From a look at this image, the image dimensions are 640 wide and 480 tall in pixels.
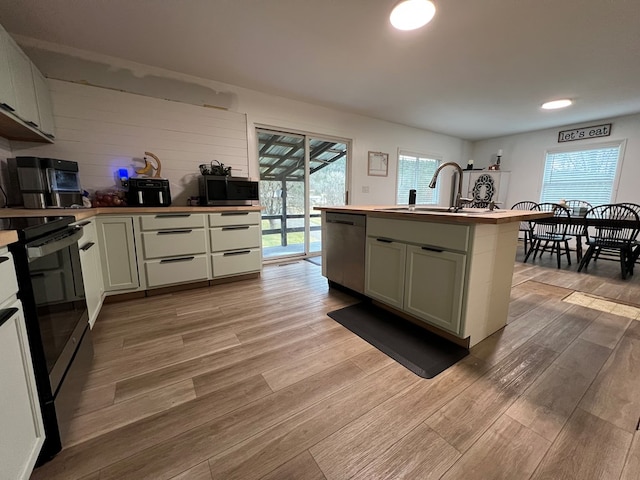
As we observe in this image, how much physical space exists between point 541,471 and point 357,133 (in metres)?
4.38

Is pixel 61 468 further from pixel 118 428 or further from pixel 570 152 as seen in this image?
pixel 570 152

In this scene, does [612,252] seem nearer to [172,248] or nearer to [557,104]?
[557,104]

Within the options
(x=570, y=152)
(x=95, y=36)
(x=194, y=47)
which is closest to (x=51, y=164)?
(x=95, y=36)

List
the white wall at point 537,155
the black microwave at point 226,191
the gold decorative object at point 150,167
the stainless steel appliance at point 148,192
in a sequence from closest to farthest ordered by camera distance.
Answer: the stainless steel appliance at point 148,192, the gold decorative object at point 150,167, the black microwave at point 226,191, the white wall at point 537,155

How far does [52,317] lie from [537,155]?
7.30m

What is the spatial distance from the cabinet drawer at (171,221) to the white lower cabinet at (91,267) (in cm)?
38

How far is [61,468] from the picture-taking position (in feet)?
3.15

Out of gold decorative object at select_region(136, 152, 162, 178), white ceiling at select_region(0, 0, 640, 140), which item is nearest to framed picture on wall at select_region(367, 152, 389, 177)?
white ceiling at select_region(0, 0, 640, 140)

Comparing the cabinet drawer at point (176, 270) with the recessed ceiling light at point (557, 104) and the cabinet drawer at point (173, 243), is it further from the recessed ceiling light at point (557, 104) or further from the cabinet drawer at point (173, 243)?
the recessed ceiling light at point (557, 104)

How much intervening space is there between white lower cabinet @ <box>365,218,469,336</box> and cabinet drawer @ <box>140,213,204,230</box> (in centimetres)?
178

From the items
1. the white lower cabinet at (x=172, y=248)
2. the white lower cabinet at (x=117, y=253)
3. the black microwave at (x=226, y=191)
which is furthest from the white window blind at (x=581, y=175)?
the white lower cabinet at (x=117, y=253)

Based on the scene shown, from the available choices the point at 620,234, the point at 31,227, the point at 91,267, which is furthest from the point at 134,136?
the point at 620,234

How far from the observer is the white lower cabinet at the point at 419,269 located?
161cm

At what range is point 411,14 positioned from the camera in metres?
1.84
